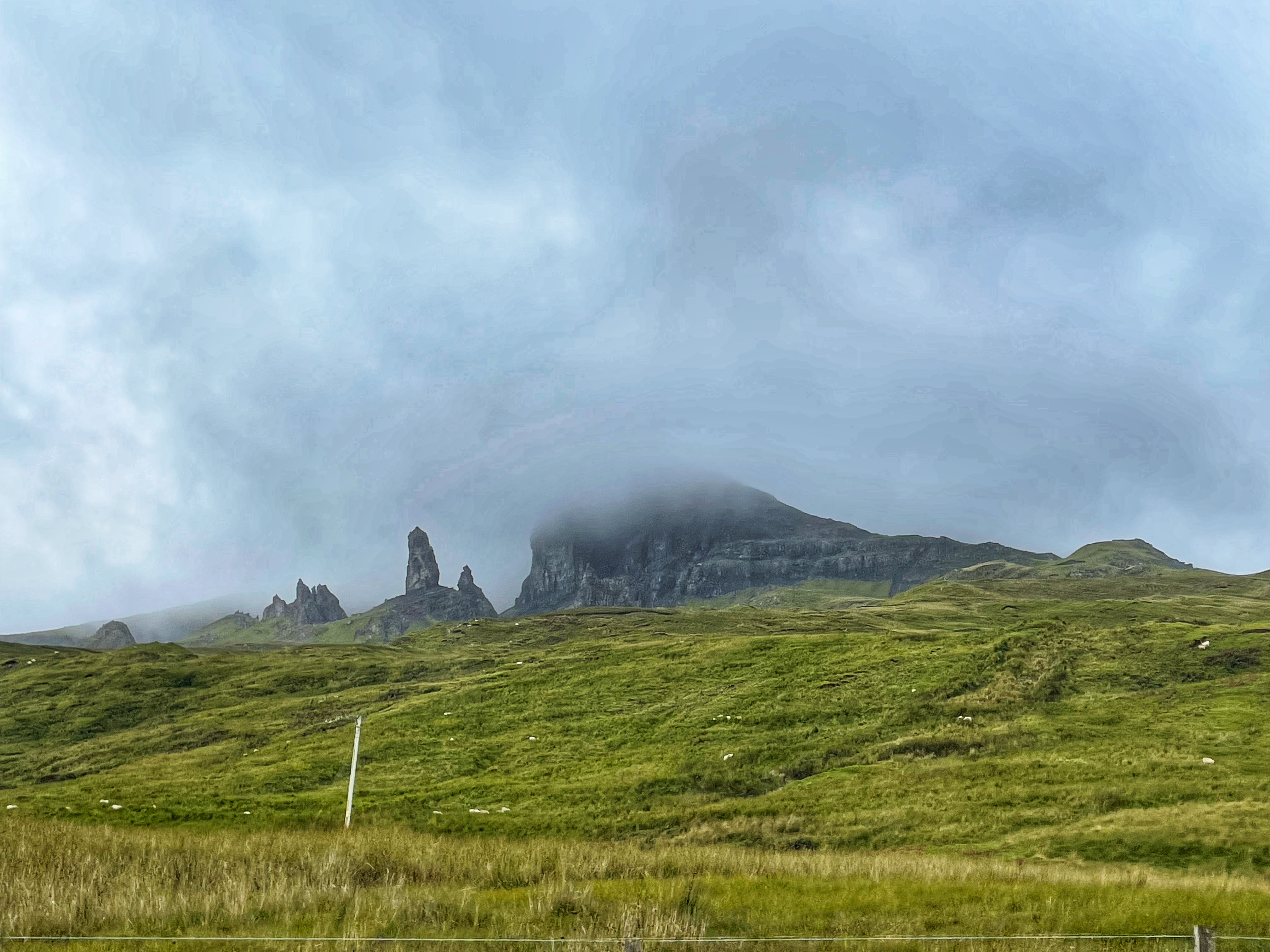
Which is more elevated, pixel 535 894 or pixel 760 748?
pixel 535 894

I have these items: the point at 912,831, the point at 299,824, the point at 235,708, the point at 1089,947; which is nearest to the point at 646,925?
the point at 1089,947

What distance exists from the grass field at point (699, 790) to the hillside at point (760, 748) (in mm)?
330

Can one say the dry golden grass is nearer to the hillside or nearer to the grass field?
the grass field

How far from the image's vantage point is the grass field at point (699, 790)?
58.6 ft

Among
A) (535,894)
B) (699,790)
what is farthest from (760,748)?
(535,894)

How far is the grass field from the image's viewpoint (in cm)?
1788

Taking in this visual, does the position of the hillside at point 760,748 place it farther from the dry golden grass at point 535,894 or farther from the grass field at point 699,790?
the dry golden grass at point 535,894

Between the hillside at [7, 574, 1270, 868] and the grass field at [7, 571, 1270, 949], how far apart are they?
1.08 feet

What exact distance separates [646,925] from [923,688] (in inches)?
2332

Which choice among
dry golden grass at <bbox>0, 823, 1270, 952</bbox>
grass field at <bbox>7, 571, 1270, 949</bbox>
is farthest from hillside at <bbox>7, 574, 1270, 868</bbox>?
dry golden grass at <bbox>0, 823, 1270, 952</bbox>

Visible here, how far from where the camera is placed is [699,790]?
51750mm

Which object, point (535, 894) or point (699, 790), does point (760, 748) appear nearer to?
point (699, 790)

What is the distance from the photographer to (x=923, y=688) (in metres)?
68.6

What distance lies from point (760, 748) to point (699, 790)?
8335 millimetres
